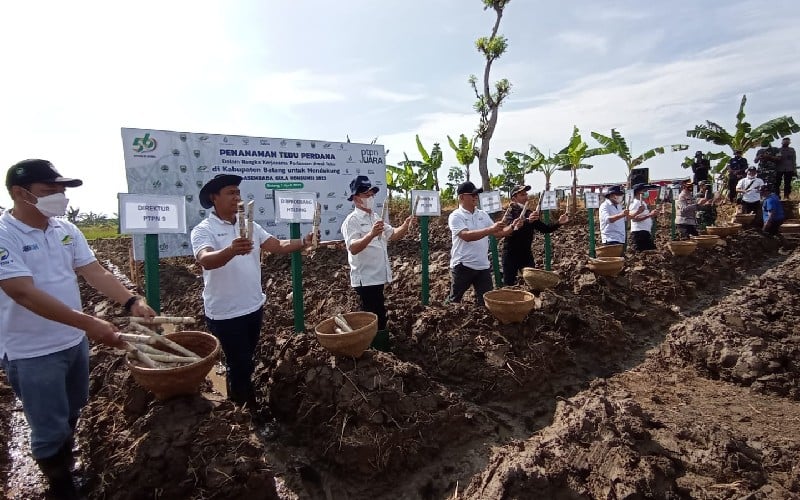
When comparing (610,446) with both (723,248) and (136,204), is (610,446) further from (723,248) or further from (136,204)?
(723,248)

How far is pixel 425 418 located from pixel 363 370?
0.57 metres

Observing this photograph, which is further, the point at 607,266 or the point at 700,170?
the point at 700,170

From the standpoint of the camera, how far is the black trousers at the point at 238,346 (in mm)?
3240

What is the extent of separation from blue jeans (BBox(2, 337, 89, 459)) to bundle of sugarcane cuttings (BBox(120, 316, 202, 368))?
0.40 meters

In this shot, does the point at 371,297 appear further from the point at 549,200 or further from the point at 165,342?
the point at 549,200

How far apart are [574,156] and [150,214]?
15322 millimetres

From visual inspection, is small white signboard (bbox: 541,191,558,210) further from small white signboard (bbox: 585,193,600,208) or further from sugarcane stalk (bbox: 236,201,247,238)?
sugarcane stalk (bbox: 236,201,247,238)

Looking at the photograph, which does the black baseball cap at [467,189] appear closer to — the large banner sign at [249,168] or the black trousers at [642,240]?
the large banner sign at [249,168]

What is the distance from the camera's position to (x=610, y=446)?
2.59m

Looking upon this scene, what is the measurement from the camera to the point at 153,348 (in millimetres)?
2764

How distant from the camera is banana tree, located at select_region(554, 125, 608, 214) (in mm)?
15867

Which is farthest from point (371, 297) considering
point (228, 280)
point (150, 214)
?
point (150, 214)

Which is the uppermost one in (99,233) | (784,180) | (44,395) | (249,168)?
(249,168)

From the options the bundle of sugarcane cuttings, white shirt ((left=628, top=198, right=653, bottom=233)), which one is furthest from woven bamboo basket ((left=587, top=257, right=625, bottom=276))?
the bundle of sugarcane cuttings
